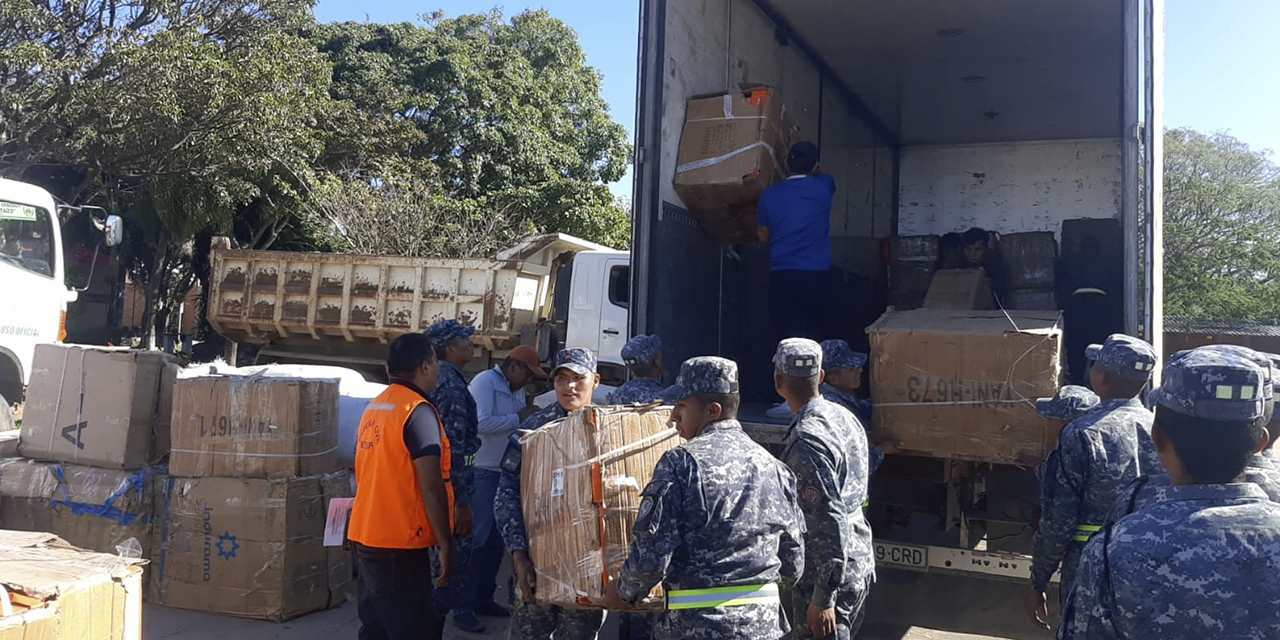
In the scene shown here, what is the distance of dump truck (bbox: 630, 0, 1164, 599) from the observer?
425cm

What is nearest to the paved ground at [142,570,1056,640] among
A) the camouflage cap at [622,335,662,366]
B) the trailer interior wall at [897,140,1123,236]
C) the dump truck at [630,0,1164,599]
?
the dump truck at [630,0,1164,599]

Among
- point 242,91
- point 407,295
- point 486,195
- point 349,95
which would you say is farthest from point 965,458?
point 349,95

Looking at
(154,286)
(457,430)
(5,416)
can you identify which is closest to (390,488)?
(457,430)

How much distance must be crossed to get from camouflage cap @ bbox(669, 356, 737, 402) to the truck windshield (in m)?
6.46

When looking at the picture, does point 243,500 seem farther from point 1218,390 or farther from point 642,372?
point 1218,390

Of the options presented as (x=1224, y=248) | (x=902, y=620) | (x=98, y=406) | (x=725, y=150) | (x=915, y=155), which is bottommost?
(x=902, y=620)

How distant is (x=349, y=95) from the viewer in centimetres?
1739

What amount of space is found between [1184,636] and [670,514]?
121 cm

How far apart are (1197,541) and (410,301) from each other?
8610mm

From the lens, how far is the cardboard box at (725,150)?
16.8 feet

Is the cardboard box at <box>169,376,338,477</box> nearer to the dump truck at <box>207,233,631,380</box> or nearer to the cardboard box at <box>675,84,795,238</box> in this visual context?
the cardboard box at <box>675,84,795,238</box>

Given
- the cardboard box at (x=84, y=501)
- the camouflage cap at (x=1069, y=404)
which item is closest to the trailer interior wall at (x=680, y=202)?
the camouflage cap at (x=1069, y=404)

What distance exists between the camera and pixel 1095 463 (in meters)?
3.16

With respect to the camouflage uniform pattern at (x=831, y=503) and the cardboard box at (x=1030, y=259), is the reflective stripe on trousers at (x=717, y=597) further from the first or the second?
the cardboard box at (x=1030, y=259)
